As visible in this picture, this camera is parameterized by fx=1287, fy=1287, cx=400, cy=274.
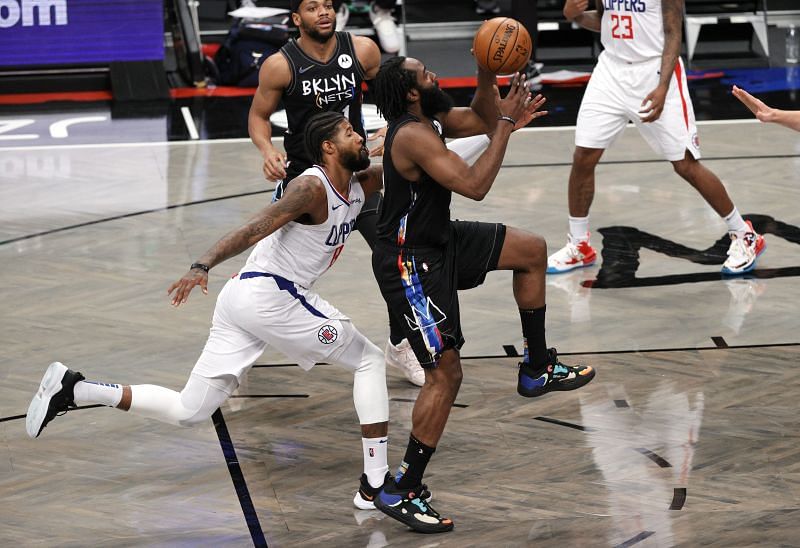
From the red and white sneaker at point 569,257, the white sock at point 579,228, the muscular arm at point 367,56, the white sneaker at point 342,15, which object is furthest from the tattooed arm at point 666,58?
the white sneaker at point 342,15

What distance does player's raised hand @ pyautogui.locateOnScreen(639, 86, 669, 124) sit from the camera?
23.3 ft

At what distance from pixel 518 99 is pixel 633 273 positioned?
9.48ft

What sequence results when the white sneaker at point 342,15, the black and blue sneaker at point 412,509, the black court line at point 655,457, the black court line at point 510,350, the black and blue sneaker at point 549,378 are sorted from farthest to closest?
1. the white sneaker at point 342,15
2. the black court line at point 510,350
3. the black and blue sneaker at point 549,378
4. the black court line at point 655,457
5. the black and blue sneaker at point 412,509

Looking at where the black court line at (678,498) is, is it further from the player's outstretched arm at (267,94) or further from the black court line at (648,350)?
the player's outstretched arm at (267,94)

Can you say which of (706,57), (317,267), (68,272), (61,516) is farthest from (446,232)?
(706,57)

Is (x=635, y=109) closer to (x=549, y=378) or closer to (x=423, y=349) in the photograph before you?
(x=549, y=378)

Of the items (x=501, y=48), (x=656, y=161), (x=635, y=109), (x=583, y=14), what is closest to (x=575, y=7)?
(x=583, y=14)

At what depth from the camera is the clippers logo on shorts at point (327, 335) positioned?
5.01m

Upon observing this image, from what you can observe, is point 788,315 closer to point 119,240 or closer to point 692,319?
point 692,319

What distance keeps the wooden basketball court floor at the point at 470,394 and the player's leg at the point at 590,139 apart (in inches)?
9.3

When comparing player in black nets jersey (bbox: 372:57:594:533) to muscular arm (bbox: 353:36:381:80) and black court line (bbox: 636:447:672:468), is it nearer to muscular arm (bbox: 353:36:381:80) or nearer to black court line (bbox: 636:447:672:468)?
black court line (bbox: 636:447:672:468)

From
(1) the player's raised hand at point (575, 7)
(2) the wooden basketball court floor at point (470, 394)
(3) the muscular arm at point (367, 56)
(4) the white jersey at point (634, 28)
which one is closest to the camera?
(2) the wooden basketball court floor at point (470, 394)

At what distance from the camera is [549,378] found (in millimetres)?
5562

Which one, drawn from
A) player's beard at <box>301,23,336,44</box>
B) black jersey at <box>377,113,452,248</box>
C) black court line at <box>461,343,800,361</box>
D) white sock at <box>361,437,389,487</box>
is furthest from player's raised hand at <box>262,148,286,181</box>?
white sock at <box>361,437,389,487</box>
